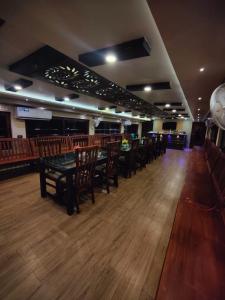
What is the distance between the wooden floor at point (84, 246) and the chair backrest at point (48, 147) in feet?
2.85

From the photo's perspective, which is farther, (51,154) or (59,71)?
(51,154)

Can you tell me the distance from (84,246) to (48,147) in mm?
2132

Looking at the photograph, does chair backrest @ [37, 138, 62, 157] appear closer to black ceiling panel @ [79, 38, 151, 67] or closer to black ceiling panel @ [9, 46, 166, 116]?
black ceiling panel @ [9, 46, 166, 116]

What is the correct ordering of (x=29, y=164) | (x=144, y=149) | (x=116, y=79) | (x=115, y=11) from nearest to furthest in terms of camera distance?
1. (x=115, y=11)
2. (x=116, y=79)
3. (x=29, y=164)
4. (x=144, y=149)

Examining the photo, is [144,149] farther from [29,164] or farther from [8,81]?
[8,81]

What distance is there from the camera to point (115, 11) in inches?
50.4

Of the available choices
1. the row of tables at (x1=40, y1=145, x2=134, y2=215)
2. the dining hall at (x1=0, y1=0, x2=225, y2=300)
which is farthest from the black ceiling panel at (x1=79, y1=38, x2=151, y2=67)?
the row of tables at (x1=40, y1=145, x2=134, y2=215)

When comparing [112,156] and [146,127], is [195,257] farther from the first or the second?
[146,127]

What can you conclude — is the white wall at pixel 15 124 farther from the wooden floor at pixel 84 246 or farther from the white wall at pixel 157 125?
the white wall at pixel 157 125

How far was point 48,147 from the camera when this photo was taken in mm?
3080

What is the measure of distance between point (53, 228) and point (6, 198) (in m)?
1.42

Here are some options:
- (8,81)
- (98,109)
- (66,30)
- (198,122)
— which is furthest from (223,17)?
(198,122)

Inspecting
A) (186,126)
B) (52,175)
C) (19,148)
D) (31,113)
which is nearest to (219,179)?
(52,175)

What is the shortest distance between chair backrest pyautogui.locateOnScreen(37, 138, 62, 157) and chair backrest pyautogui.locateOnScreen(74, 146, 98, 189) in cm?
109
